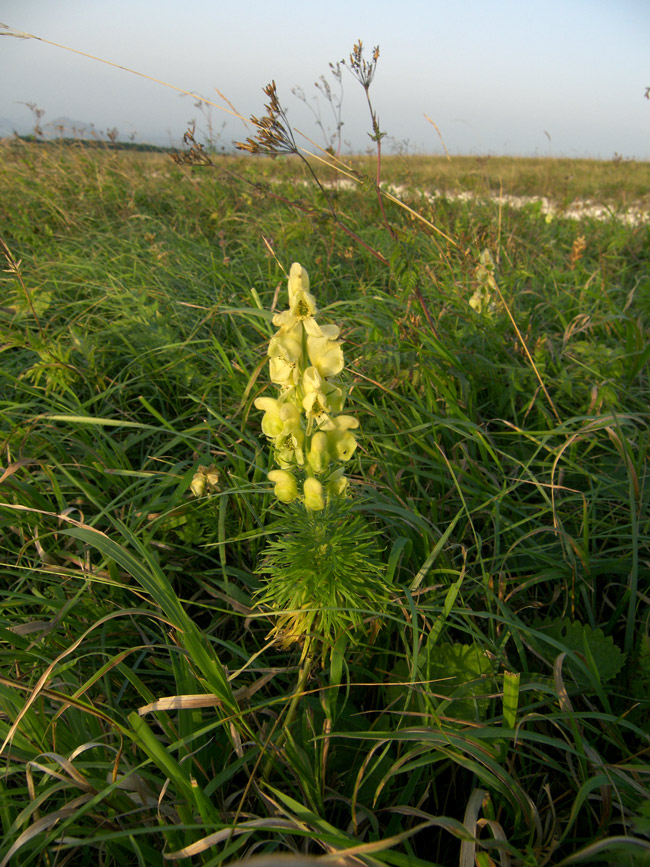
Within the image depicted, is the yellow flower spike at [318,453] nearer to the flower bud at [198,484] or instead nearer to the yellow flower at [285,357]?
the yellow flower at [285,357]

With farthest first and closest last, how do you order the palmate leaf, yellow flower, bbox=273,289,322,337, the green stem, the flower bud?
the flower bud < the palmate leaf < the green stem < yellow flower, bbox=273,289,322,337

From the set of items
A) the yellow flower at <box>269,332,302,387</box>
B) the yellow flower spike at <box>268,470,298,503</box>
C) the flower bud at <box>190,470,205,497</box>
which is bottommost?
the flower bud at <box>190,470,205,497</box>

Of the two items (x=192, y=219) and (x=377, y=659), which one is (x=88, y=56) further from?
(x=192, y=219)

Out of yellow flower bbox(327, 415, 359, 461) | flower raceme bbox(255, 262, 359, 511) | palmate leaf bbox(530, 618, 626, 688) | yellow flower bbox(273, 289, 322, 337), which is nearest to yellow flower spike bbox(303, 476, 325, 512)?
flower raceme bbox(255, 262, 359, 511)

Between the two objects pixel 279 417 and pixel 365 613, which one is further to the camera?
pixel 365 613

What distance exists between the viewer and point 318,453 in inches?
47.3

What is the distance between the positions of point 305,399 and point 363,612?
2.19 feet

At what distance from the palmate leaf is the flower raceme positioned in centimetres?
78

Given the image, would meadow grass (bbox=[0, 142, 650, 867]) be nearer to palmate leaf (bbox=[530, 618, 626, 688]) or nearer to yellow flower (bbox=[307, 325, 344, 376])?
palmate leaf (bbox=[530, 618, 626, 688])

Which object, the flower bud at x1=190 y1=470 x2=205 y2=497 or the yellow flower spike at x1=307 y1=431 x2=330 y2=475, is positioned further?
the flower bud at x1=190 y1=470 x2=205 y2=497

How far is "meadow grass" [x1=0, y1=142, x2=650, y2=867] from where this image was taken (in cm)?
114

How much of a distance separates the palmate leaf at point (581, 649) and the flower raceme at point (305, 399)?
0.78m

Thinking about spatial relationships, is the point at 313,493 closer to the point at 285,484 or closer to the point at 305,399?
the point at 285,484

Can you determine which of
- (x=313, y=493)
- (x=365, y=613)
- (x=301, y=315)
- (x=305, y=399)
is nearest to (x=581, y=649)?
(x=365, y=613)
